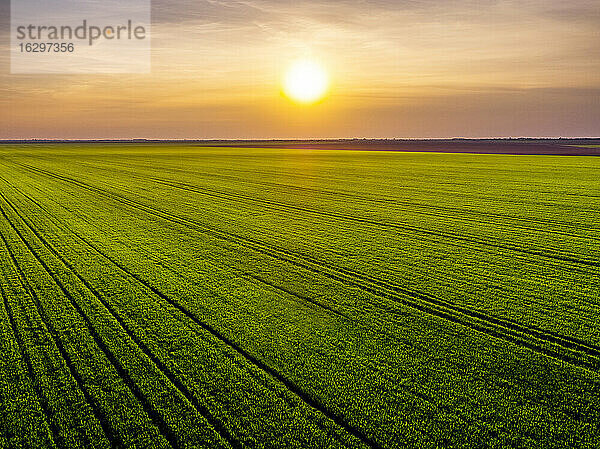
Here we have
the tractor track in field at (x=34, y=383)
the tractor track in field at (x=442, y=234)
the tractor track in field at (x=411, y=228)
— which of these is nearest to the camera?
the tractor track in field at (x=34, y=383)

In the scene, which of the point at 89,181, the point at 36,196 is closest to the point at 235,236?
the point at 36,196

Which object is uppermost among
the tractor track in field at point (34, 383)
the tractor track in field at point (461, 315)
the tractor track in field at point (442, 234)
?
the tractor track in field at point (442, 234)

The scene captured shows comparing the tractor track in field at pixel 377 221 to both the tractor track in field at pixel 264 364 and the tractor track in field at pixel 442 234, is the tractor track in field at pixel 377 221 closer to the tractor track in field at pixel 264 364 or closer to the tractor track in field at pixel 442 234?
the tractor track in field at pixel 442 234

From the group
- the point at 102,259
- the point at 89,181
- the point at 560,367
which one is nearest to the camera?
the point at 560,367

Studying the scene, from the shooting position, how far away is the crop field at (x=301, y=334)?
18.0ft

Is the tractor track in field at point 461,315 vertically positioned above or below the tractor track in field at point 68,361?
above

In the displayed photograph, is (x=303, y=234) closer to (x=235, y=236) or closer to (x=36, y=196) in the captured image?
(x=235, y=236)

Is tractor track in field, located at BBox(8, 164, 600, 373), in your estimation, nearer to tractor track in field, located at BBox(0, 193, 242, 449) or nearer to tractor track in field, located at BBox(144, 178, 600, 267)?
tractor track in field, located at BBox(0, 193, 242, 449)

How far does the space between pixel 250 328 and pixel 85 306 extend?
2945 mm

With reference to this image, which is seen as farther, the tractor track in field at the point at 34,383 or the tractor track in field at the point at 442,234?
the tractor track in field at the point at 442,234

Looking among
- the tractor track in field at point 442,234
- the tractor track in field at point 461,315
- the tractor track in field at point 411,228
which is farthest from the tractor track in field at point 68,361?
the tractor track in field at point 411,228

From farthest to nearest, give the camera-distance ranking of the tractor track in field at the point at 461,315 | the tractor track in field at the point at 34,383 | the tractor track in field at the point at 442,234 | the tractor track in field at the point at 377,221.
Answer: the tractor track in field at the point at 377,221 < the tractor track in field at the point at 442,234 < the tractor track in field at the point at 461,315 < the tractor track in field at the point at 34,383

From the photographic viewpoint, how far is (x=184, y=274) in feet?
35.6

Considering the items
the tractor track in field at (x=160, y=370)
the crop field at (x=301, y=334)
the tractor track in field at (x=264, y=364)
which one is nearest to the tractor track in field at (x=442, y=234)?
the crop field at (x=301, y=334)
